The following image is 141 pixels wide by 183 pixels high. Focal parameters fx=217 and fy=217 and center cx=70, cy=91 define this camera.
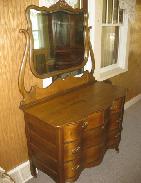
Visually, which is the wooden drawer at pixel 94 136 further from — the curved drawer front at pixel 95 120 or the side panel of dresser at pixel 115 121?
the side panel of dresser at pixel 115 121

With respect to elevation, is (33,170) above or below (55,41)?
below

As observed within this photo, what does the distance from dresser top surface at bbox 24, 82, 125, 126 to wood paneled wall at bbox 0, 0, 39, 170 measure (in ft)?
0.67

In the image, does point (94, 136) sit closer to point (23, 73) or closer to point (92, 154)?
point (92, 154)

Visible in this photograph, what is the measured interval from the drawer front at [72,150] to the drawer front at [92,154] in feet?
0.55

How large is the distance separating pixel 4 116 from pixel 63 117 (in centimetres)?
60

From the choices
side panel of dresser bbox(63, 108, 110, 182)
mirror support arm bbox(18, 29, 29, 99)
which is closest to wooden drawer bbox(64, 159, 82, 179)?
side panel of dresser bbox(63, 108, 110, 182)

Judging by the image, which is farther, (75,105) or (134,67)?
(134,67)

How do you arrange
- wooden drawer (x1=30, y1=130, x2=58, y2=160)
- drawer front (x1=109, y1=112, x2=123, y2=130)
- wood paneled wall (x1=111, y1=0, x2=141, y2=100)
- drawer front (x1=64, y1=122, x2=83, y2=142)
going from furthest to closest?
1. wood paneled wall (x1=111, y1=0, x2=141, y2=100)
2. drawer front (x1=109, y1=112, x2=123, y2=130)
3. wooden drawer (x1=30, y1=130, x2=58, y2=160)
4. drawer front (x1=64, y1=122, x2=83, y2=142)

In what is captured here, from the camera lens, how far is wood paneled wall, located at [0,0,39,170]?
6.31 ft

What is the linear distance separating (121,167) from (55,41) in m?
1.71

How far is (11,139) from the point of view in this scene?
2.24m

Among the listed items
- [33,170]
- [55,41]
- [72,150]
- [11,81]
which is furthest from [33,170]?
[55,41]

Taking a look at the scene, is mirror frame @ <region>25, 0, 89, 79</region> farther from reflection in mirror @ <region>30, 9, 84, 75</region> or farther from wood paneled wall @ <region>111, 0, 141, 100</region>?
wood paneled wall @ <region>111, 0, 141, 100</region>

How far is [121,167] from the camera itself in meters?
2.68
